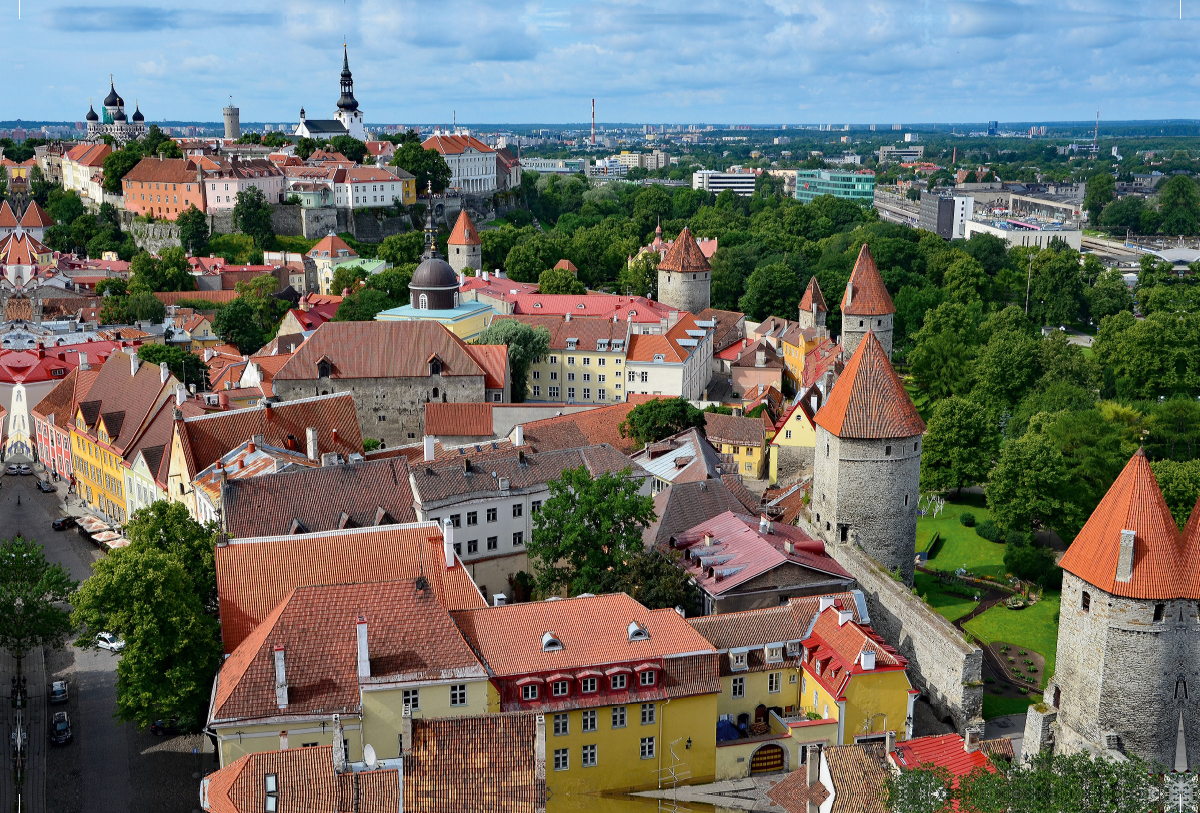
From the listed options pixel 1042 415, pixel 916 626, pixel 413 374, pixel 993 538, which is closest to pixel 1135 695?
pixel 916 626

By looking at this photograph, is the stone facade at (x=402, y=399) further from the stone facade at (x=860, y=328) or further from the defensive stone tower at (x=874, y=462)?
the stone facade at (x=860, y=328)

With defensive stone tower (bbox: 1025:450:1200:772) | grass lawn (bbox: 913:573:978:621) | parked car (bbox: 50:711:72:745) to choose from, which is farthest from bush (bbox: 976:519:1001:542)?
parked car (bbox: 50:711:72:745)

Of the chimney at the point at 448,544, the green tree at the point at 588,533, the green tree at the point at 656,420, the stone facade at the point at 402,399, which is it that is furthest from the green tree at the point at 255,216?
the chimney at the point at 448,544

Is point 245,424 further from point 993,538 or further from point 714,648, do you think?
point 993,538

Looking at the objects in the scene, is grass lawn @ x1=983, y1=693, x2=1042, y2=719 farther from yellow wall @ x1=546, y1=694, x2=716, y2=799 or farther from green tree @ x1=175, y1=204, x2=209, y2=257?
green tree @ x1=175, y1=204, x2=209, y2=257

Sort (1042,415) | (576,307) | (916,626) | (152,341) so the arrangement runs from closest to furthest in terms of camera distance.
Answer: (916,626)
(1042,415)
(152,341)
(576,307)

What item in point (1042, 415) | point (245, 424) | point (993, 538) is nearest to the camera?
point (245, 424)

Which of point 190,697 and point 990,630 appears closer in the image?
point 190,697
